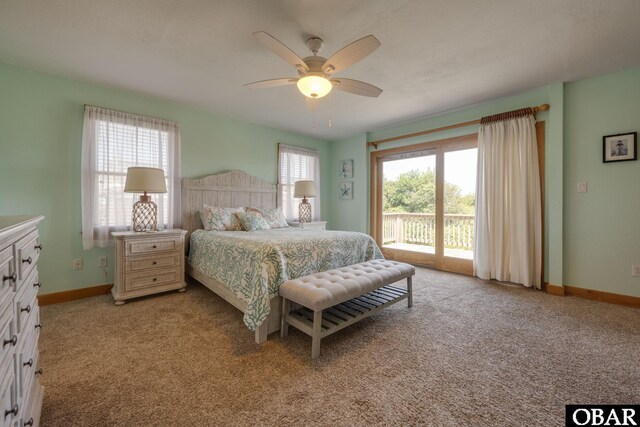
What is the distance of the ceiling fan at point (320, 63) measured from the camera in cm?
186

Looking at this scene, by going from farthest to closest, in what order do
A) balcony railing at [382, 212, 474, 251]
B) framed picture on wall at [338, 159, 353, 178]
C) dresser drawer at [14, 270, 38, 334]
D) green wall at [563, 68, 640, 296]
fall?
framed picture on wall at [338, 159, 353, 178], balcony railing at [382, 212, 474, 251], green wall at [563, 68, 640, 296], dresser drawer at [14, 270, 38, 334]

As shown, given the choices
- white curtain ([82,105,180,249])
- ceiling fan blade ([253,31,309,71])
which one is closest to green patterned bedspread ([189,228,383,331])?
white curtain ([82,105,180,249])

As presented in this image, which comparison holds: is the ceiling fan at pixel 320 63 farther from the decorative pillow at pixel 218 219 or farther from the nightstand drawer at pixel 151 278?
the nightstand drawer at pixel 151 278

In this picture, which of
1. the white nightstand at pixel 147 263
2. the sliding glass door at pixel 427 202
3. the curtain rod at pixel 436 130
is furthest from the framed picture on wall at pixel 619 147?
the white nightstand at pixel 147 263

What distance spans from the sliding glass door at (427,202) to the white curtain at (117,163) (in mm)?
3448

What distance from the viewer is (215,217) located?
3678 millimetres

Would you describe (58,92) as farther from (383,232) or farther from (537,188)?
(537,188)

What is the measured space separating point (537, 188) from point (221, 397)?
3.91 m

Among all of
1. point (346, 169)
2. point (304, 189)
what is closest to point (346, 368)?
point (304, 189)

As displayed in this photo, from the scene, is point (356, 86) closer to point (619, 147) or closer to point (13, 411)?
point (13, 411)

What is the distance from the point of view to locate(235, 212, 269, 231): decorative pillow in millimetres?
3662

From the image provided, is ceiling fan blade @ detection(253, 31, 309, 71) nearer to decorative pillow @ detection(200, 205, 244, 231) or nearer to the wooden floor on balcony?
decorative pillow @ detection(200, 205, 244, 231)

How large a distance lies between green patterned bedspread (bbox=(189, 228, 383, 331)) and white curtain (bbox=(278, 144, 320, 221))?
1.92m

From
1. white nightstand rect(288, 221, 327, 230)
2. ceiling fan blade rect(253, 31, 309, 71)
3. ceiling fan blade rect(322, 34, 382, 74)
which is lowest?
white nightstand rect(288, 221, 327, 230)
